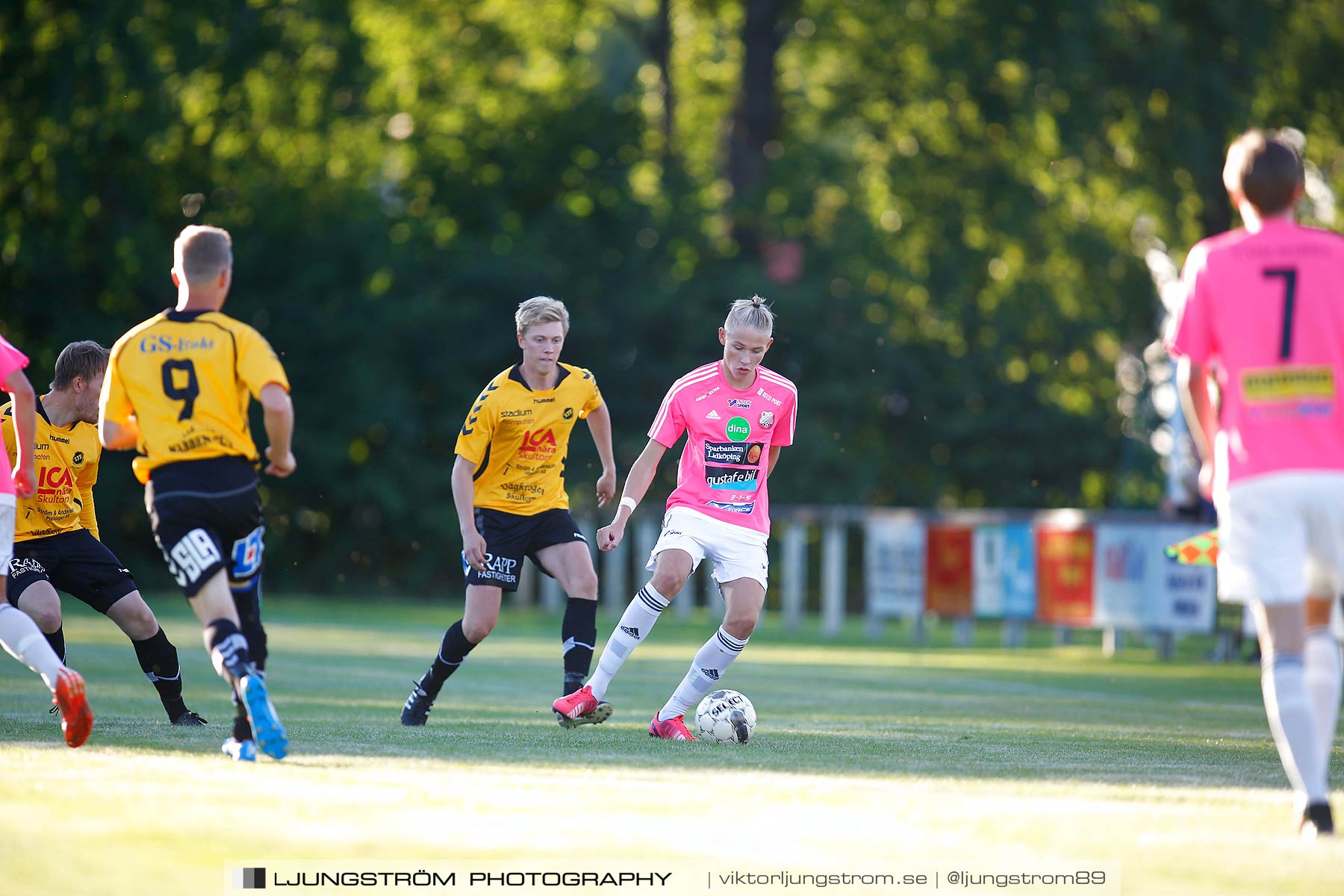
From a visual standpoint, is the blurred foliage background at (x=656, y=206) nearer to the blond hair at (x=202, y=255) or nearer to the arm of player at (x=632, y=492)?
the arm of player at (x=632, y=492)

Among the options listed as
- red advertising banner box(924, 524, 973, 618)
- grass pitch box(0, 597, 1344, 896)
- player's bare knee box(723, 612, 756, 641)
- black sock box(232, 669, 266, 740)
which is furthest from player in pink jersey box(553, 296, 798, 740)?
red advertising banner box(924, 524, 973, 618)

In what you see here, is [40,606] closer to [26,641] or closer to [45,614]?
[45,614]

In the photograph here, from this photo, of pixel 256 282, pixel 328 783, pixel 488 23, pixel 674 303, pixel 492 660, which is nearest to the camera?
pixel 328 783

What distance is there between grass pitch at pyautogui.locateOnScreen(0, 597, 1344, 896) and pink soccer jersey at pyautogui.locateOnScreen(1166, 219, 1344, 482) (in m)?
1.17

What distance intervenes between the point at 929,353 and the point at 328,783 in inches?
1135

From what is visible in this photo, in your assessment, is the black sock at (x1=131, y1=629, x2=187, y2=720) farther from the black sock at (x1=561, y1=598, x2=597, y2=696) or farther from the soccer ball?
the soccer ball

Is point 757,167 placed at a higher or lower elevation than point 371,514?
higher

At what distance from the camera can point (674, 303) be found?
1257 inches

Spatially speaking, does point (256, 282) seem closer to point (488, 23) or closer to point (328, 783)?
point (488, 23)

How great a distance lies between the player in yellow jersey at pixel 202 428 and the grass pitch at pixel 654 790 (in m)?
0.67

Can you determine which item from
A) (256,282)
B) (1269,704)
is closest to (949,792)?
(1269,704)

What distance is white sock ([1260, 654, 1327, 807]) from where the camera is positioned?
17.0 ft

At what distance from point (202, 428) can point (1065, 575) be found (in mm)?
14399

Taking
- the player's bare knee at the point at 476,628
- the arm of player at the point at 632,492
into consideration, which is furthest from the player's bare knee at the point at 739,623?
the player's bare knee at the point at 476,628
